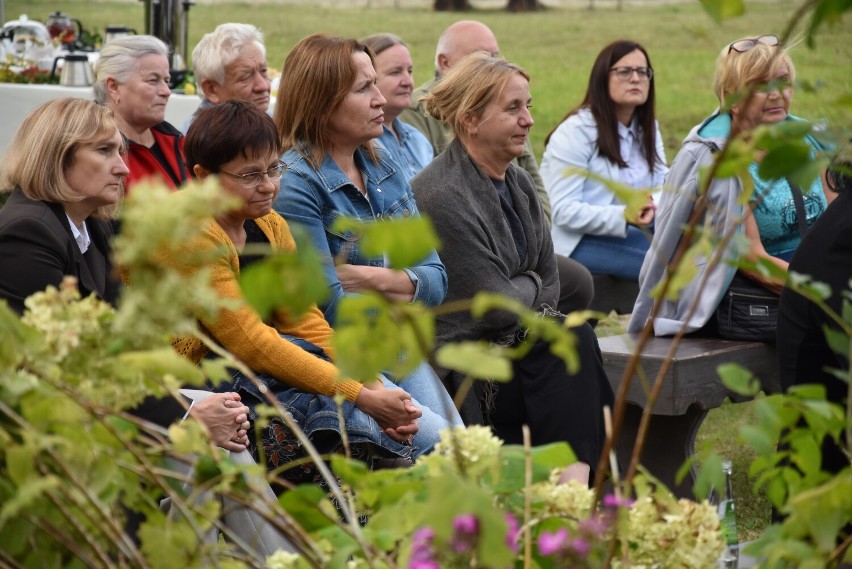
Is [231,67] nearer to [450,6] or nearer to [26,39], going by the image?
[26,39]

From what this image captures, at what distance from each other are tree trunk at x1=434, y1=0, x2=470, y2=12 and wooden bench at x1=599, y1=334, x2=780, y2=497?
1958 centimetres

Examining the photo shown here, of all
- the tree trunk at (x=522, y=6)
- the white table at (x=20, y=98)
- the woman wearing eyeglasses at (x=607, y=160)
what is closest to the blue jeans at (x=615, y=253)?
the woman wearing eyeglasses at (x=607, y=160)

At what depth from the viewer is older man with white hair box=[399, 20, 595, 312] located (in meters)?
4.93

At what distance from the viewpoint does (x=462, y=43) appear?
222 inches

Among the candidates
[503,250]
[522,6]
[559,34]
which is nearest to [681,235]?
[503,250]

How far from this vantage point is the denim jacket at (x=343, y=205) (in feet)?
10.7

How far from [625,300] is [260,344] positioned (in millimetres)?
2776

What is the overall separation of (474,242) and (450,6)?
2045 centimetres

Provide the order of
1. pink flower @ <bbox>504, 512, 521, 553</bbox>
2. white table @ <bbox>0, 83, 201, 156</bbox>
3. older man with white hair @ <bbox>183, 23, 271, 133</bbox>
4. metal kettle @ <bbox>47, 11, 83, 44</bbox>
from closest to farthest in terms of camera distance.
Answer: pink flower @ <bbox>504, 512, 521, 553</bbox> < older man with white hair @ <bbox>183, 23, 271, 133</bbox> < white table @ <bbox>0, 83, 201, 156</bbox> < metal kettle @ <bbox>47, 11, 83, 44</bbox>

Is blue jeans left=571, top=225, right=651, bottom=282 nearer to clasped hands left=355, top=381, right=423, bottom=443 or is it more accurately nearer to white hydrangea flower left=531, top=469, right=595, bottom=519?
clasped hands left=355, top=381, right=423, bottom=443

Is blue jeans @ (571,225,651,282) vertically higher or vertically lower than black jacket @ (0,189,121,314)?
lower

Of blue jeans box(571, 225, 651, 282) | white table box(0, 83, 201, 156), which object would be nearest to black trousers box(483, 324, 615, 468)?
blue jeans box(571, 225, 651, 282)

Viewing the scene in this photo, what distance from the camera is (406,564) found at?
1.07 metres

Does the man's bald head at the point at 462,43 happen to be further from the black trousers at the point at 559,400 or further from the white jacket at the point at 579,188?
the black trousers at the point at 559,400
